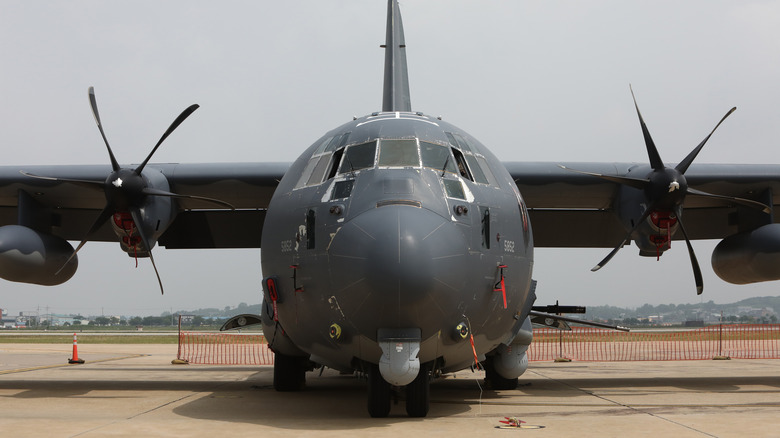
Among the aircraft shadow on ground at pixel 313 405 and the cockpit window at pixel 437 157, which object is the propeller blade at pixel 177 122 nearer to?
the aircraft shadow on ground at pixel 313 405

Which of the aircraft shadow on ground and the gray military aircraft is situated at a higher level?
the gray military aircraft

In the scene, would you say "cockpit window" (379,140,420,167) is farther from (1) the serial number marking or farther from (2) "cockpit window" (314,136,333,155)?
(1) the serial number marking

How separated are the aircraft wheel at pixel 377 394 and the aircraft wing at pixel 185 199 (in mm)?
6657

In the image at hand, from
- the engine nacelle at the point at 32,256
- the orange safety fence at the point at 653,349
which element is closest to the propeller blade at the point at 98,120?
the engine nacelle at the point at 32,256

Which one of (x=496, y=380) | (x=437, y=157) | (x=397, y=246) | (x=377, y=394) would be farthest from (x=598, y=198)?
(x=397, y=246)

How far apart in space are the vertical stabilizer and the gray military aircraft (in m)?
0.05

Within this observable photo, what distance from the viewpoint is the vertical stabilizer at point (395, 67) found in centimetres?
1480

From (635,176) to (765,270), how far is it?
3.09 m

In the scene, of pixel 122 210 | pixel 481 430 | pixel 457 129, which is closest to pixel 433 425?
pixel 481 430

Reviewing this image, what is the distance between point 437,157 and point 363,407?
3830 mm

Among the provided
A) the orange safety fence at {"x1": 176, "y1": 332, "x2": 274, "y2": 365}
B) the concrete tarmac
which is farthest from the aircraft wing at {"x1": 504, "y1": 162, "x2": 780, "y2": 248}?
the orange safety fence at {"x1": 176, "y1": 332, "x2": 274, "y2": 365}

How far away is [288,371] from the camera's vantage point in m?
13.2

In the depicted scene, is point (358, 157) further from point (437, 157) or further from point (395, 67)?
point (395, 67)

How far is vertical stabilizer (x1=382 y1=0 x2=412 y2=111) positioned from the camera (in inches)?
583
